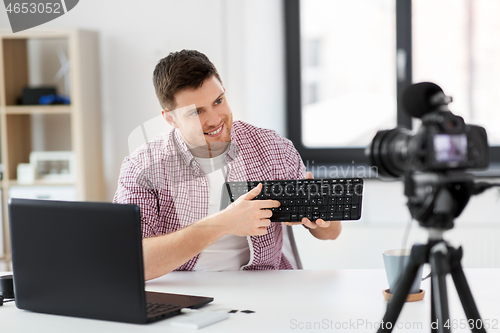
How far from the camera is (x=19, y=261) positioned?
1.02 m

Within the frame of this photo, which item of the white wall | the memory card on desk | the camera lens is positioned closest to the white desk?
the memory card on desk

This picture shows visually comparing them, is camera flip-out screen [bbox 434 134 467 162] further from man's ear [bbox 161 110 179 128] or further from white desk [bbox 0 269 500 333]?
man's ear [bbox 161 110 179 128]

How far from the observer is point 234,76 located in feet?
8.13

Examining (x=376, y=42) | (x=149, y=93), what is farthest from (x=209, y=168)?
(x=376, y=42)

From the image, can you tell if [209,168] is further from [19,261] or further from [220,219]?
[19,261]

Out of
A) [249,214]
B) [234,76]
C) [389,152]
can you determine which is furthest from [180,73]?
[234,76]

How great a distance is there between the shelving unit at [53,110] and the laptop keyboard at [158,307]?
1.59 metres

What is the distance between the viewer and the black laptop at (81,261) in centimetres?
92

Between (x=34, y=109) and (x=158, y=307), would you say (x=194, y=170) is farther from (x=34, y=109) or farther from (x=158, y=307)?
(x=34, y=109)

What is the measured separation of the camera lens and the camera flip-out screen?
0.05 meters

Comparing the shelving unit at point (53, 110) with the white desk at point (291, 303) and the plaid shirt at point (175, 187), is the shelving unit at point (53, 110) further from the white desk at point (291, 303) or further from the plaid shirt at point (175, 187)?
the white desk at point (291, 303)

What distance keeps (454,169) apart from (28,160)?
237cm

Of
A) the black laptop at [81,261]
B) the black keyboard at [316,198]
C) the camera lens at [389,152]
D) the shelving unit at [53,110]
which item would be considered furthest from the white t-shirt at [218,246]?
the shelving unit at [53,110]

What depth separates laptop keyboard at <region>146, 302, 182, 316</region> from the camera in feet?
3.21
